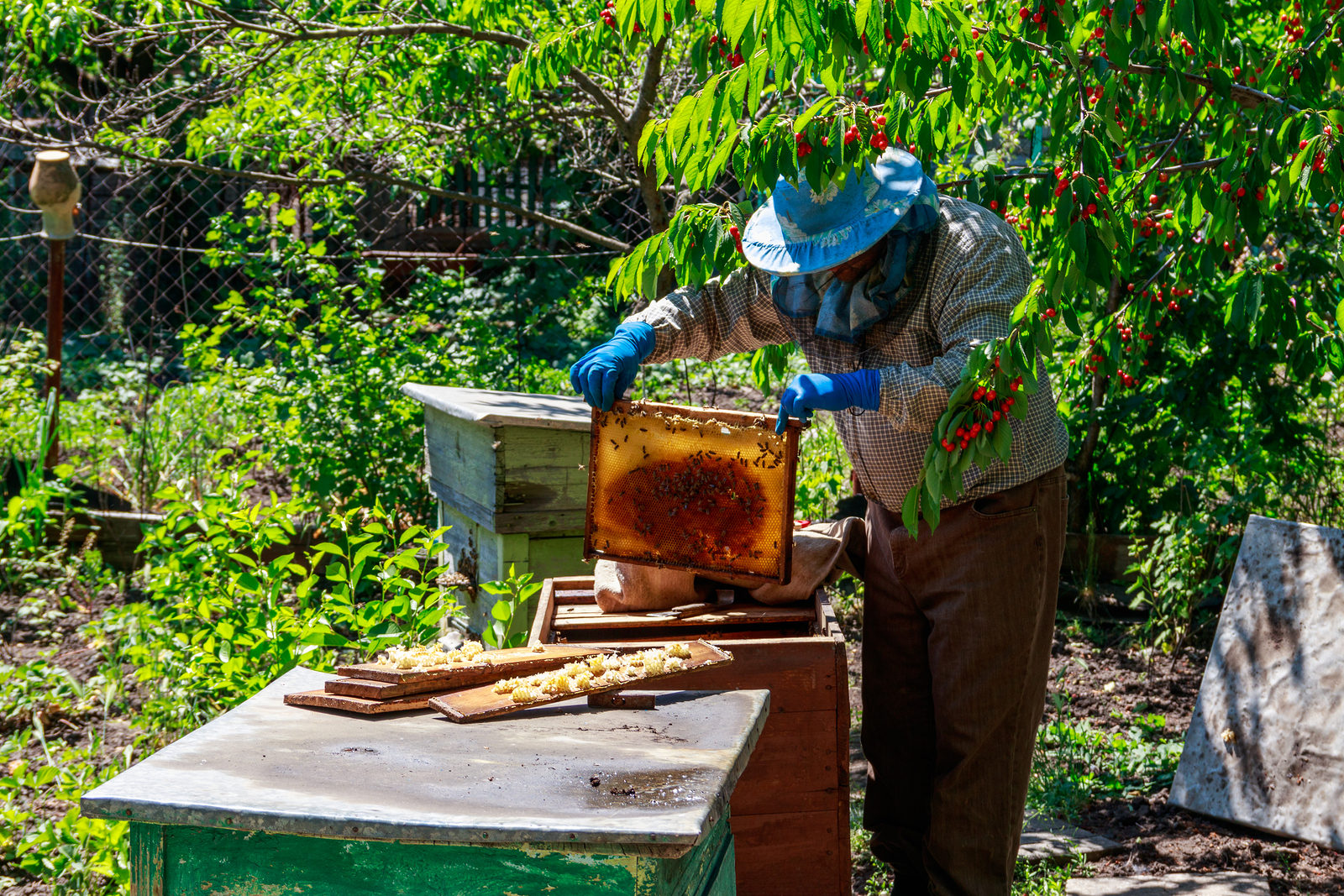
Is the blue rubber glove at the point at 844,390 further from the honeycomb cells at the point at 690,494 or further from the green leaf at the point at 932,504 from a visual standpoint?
the green leaf at the point at 932,504

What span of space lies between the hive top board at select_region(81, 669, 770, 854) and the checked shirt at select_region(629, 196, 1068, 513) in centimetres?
78

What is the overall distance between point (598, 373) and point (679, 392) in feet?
10.7

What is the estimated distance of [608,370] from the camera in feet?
8.00

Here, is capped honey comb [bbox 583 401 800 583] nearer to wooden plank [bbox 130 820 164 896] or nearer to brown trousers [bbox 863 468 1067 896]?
brown trousers [bbox 863 468 1067 896]

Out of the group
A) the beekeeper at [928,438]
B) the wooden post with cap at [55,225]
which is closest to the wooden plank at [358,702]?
the beekeeper at [928,438]

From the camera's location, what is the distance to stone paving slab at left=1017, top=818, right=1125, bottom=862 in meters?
2.93

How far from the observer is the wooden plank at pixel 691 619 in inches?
94.9

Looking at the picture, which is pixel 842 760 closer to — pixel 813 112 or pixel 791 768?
pixel 791 768

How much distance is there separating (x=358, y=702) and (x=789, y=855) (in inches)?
39.9

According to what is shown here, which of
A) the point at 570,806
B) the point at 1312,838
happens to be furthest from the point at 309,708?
the point at 1312,838

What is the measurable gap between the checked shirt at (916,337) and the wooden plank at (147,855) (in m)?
1.46

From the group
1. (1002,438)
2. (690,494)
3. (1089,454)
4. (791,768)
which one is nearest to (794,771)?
(791,768)

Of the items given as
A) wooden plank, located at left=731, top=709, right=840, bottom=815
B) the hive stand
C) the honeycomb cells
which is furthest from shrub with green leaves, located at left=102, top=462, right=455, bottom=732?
the hive stand

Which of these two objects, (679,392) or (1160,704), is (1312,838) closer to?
(1160,704)
